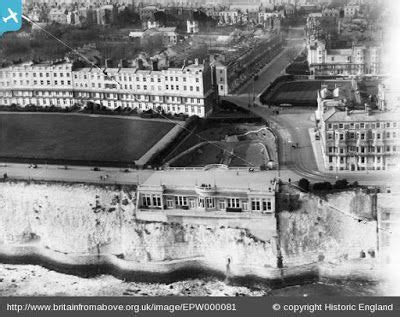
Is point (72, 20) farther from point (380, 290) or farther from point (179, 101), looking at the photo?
point (380, 290)

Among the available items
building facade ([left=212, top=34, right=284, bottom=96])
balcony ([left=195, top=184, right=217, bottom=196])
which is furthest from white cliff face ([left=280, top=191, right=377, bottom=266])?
building facade ([left=212, top=34, right=284, bottom=96])

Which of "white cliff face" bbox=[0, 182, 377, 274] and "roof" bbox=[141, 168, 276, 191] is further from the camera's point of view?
"roof" bbox=[141, 168, 276, 191]

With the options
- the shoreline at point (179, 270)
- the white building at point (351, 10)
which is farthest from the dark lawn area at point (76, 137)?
the white building at point (351, 10)

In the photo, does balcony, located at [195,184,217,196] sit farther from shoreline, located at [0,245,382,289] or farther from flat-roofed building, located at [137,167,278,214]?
shoreline, located at [0,245,382,289]

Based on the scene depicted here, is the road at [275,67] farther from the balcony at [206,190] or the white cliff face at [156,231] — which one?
the white cliff face at [156,231]

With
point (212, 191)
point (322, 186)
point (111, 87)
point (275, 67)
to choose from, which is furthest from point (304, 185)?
point (275, 67)

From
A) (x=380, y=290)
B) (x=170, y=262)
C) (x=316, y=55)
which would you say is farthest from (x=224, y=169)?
(x=316, y=55)
